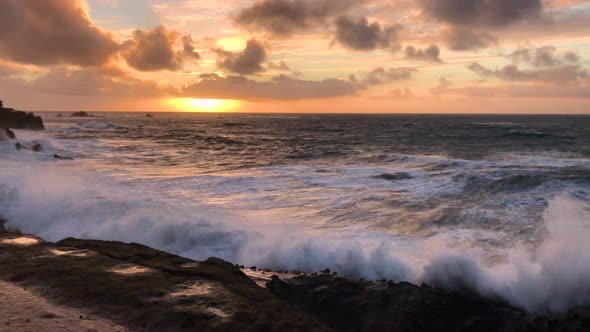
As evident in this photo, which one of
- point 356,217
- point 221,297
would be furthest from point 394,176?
point 221,297

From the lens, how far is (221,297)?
528cm

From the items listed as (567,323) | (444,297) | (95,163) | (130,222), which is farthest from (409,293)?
(95,163)

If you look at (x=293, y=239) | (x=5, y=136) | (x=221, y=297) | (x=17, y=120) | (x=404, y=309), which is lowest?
(x=404, y=309)

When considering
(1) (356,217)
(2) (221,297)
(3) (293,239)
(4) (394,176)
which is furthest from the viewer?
(4) (394,176)

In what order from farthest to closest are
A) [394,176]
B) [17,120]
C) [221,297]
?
[17,120], [394,176], [221,297]

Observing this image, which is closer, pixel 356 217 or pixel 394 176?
pixel 356 217

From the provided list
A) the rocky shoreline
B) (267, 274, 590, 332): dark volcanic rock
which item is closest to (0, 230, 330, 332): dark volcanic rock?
the rocky shoreline

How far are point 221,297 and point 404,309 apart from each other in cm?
280

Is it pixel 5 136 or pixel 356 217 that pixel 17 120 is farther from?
pixel 356 217

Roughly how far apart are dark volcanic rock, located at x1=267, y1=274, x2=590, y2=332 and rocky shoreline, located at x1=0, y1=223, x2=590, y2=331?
0.01m

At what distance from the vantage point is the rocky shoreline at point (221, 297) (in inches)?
190

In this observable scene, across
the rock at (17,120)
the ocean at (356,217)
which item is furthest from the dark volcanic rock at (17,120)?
the ocean at (356,217)

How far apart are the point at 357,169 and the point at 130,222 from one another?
501 inches

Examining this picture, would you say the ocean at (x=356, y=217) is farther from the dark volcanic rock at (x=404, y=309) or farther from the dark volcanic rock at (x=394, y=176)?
the dark volcanic rock at (x=404, y=309)
